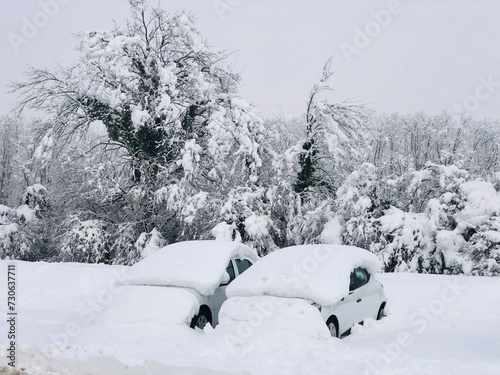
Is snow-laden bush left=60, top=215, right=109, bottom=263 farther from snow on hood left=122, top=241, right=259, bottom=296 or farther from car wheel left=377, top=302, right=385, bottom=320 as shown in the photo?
car wheel left=377, top=302, right=385, bottom=320

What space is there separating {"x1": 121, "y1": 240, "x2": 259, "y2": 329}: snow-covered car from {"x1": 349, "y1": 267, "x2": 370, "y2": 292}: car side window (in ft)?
7.18

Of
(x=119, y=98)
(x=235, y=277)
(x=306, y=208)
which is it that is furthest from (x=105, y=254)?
(x=235, y=277)

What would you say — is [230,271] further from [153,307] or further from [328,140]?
[328,140]

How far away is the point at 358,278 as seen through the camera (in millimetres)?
10445

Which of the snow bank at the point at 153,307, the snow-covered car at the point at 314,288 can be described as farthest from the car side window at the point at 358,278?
the snow bank at the point at 153,307

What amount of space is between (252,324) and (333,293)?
1405mm

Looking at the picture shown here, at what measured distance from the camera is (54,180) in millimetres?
25484

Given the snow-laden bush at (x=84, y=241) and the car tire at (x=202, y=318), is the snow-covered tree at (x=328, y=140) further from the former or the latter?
the car tire at (x=202, y=318)

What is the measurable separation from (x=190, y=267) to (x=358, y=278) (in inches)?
119

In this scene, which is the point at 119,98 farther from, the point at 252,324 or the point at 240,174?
the point at 252,324

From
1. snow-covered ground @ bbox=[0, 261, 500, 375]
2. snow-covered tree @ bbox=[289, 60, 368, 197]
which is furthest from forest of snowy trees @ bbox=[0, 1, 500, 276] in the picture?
snow-covered ground @ bbox=[0, 261, 500, 375]

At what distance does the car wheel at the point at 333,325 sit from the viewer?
9.26 metres

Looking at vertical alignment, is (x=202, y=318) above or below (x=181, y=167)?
below

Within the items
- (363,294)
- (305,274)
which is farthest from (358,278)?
(305,274)
